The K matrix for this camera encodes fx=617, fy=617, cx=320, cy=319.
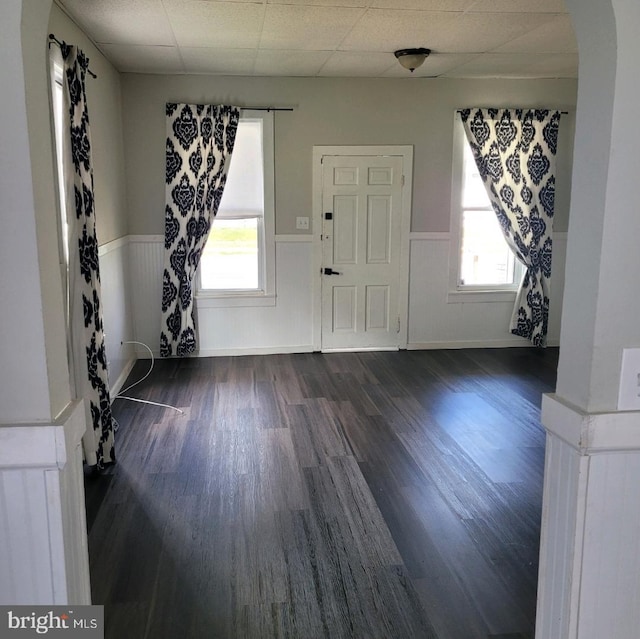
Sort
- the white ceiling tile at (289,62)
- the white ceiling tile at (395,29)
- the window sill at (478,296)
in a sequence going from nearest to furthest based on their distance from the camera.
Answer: the white ceiling tile at (395,29)
the white ceiling tile at (289,62)
the window sill at (478,296)

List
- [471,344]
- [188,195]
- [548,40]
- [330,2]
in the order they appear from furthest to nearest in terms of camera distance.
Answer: [471,344], [188,195], [548,40], [330,2]

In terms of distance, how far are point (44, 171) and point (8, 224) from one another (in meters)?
0.15

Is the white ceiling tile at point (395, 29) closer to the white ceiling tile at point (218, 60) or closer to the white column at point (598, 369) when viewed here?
the white ceiling tile at point (218, 60)

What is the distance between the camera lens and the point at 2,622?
1.43 meters

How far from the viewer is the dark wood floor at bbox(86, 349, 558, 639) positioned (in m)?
2.30

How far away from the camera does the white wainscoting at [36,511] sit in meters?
1.33

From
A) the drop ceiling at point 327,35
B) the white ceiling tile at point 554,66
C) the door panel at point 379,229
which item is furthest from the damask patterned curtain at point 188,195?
the white ceiling tile at point 554,66

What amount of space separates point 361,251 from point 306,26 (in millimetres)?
2488

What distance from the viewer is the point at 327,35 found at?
4156 millimetres

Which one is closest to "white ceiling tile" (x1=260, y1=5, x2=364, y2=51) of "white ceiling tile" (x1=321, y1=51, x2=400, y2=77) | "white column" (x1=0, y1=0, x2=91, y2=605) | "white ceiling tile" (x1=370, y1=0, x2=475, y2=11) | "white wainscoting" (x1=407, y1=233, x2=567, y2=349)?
"white ceiling tile" (x1=370, y1=0, x2=475, y2=11)

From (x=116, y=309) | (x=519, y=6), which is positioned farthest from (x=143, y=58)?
(x=519, y=6)

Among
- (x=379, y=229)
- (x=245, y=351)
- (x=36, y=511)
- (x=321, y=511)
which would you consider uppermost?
(x=379, y=229)

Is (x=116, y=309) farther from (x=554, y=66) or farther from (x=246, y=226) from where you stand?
(x=554, y=66)

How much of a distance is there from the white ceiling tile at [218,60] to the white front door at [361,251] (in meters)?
1.12
